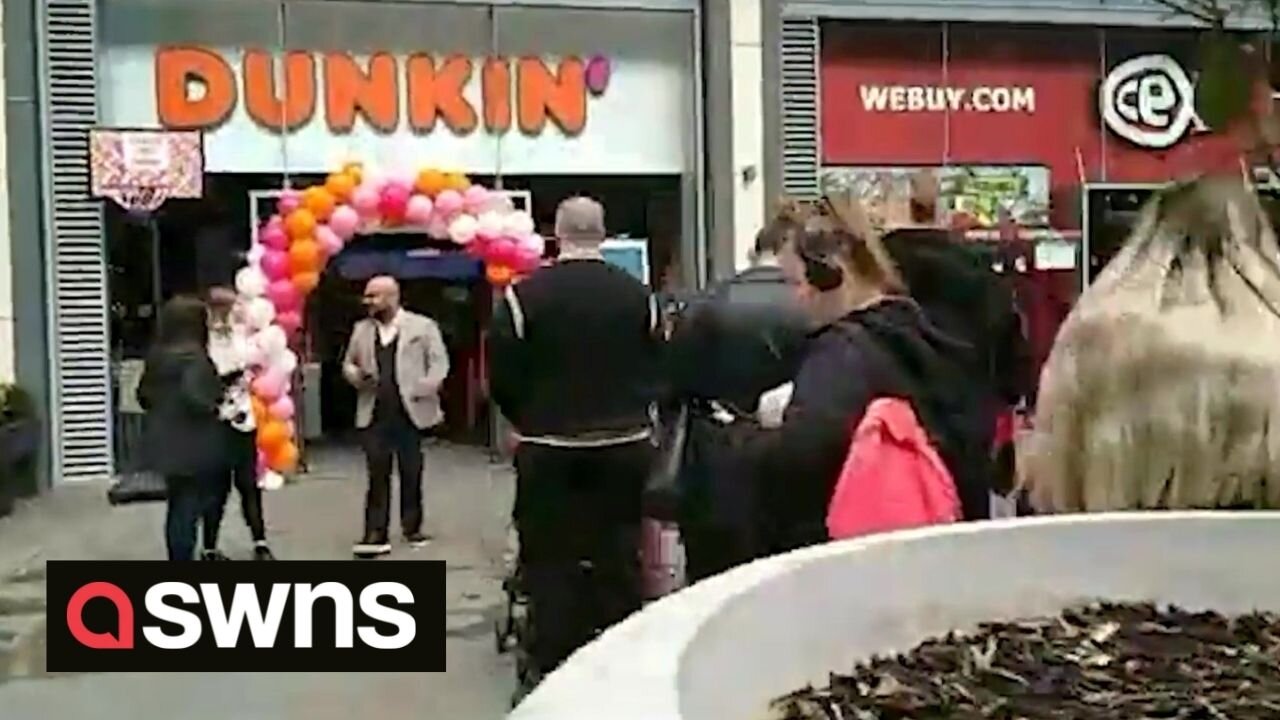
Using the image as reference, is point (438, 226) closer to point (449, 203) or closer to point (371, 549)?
point (449, 203)

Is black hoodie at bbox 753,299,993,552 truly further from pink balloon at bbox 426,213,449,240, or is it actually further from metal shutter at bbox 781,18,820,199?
metal shutter at bbox 781,18,820,199

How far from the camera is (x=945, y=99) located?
1884 centimetres

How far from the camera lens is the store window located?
653 inches

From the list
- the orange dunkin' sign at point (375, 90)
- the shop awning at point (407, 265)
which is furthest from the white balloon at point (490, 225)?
the orange dunkin' sign at point (375, 90)

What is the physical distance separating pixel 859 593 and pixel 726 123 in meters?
15.6

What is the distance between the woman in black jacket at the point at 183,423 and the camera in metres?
10.0

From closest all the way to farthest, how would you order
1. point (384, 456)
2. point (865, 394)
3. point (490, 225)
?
point (865, 394) < point (384, 456) < point (490, 225)

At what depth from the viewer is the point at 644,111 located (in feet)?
59.7

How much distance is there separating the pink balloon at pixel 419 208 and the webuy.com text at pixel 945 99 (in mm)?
6685

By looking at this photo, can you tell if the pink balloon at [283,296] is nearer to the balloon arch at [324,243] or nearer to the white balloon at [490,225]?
the balloon arch at [324,243]

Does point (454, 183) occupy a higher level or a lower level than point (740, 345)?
higher

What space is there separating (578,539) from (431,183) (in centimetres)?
A: 669

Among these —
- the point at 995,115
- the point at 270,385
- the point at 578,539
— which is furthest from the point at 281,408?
the point at 995,115

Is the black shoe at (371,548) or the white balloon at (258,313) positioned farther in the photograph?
the white balloon at (258,313)
